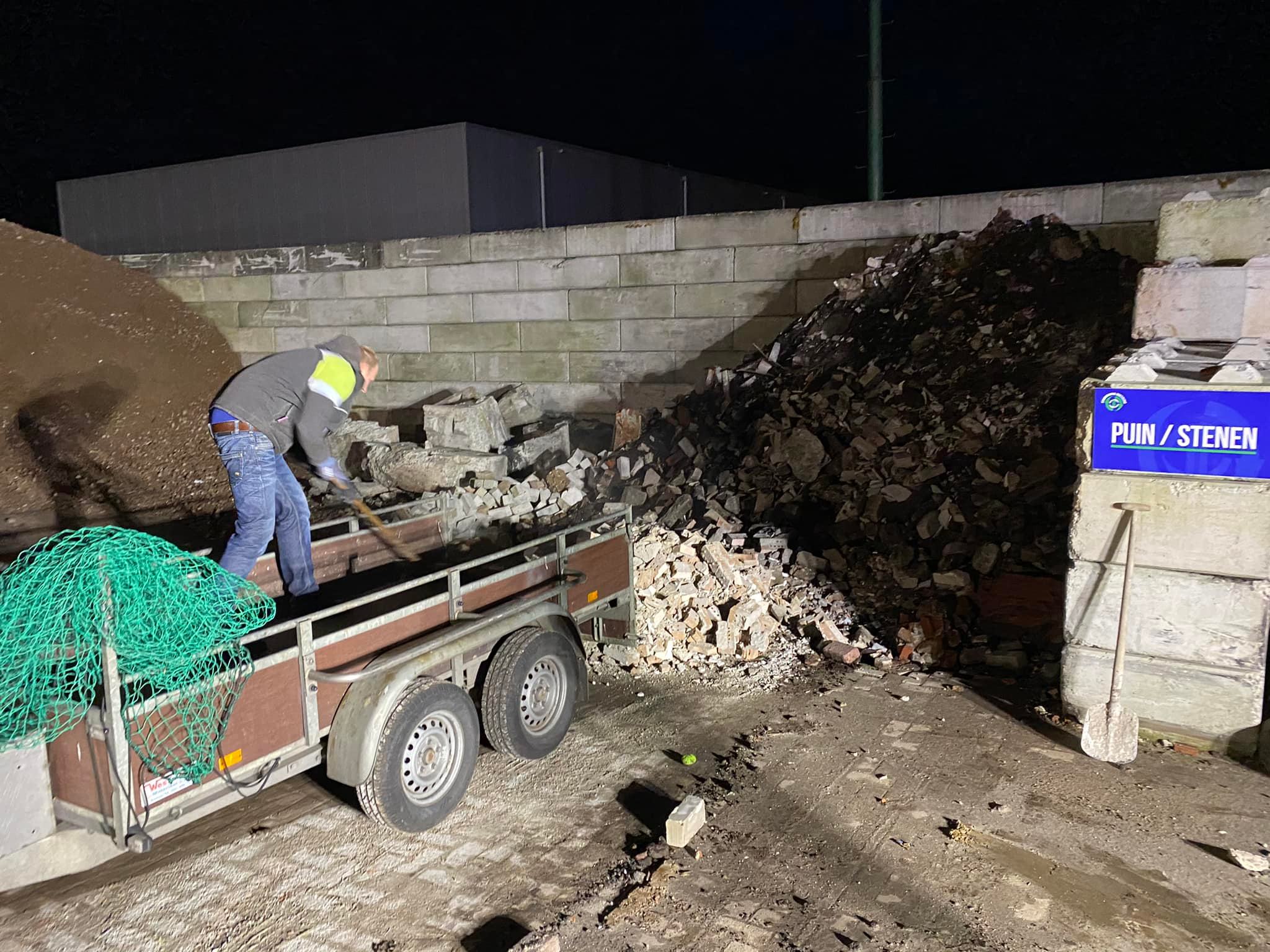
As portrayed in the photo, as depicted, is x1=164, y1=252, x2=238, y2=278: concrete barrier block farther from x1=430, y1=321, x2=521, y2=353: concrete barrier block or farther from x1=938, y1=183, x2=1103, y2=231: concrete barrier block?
x1=938, y1=183, x2=1103, y2=231: concrete barrier block

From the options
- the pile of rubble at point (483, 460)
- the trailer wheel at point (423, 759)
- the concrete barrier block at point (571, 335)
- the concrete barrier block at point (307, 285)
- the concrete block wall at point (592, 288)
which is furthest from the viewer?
the concrete barrier block at point (307, 285)

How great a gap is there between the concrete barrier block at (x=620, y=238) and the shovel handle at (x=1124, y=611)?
6.08 metres

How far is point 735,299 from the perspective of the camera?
9.38 metres

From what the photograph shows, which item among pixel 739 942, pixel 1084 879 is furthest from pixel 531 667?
pixel 1084 879

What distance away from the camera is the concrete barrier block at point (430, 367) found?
11.1 meters

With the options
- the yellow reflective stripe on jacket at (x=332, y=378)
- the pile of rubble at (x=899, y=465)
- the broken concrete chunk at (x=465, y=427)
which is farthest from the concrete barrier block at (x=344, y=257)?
the yellow reflective stripe on jacket at (x=332, y=378)

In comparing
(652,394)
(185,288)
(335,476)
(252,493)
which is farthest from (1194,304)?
(185,288)

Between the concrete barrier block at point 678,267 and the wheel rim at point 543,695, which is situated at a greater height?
the concrete barrier block at point 678,267

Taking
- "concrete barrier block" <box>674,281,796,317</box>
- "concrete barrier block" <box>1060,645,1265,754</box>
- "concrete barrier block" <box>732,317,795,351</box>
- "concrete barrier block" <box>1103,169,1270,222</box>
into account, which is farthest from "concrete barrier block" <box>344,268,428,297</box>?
"concrete barrier block" <box>1060,645,1265,754</box>

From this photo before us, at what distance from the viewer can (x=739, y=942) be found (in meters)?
3.30

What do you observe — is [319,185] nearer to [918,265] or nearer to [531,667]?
[918,265]

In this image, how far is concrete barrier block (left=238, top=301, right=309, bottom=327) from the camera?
12.2 meters

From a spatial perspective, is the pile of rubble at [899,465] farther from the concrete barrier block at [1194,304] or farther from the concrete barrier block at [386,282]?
the concrete barrier block at [386,282]

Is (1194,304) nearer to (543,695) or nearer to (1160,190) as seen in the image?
A: (1160,190)
